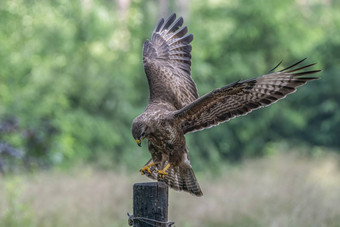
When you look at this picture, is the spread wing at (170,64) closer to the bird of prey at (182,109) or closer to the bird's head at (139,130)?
the bird of prey at (182,109)

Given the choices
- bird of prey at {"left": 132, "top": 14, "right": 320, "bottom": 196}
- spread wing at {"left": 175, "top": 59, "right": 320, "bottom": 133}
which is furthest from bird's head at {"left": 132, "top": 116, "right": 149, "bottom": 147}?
spread wing at {"left": 175, "top": 59, "right": 320, "bottom": 133}

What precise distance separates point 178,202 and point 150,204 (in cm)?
470

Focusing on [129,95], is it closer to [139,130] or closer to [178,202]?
[178,202]

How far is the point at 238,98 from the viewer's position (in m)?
4.92

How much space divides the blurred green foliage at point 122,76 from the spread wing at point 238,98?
26.4 ft

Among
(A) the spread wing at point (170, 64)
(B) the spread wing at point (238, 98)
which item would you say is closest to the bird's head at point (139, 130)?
(B) the spread wing at point (238, 98)

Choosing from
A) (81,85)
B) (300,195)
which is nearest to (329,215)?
(300,195)

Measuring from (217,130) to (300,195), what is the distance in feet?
23.8

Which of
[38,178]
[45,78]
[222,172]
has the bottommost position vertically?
[38,178]

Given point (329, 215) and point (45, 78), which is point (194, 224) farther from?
point (45, 78)

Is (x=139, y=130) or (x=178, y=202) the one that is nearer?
(x=139, y=130)

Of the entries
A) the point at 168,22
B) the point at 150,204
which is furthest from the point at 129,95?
the point at 150,204

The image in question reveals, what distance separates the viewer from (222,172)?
13602mm

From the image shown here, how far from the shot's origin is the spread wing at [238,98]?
15.0 ft
